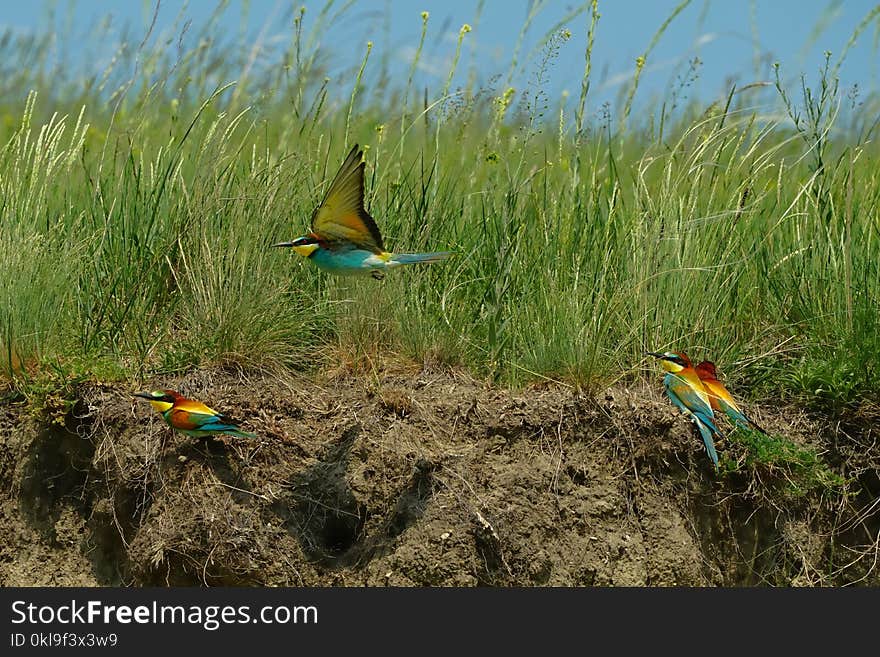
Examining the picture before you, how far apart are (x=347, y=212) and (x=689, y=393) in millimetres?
1645

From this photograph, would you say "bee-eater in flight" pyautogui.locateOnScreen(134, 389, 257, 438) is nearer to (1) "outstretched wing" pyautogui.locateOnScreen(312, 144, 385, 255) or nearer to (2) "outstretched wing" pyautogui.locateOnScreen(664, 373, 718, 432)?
(1) "outstretched wing" pyautogui.locateOnScreen(312, 144, 385, 255)

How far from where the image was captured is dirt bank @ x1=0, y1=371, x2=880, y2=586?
425 cm

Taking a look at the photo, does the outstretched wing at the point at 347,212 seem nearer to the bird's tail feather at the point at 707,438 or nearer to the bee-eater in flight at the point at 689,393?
the bee-eater in flight at the point at 689,393

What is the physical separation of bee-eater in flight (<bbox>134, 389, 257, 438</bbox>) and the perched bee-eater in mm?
818

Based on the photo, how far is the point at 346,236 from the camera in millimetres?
3693

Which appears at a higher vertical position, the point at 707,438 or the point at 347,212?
the point at 347,212

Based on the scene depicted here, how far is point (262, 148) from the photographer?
625 cm

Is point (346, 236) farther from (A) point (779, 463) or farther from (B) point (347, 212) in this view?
(A) point (779, 463)

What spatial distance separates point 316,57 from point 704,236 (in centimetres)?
236

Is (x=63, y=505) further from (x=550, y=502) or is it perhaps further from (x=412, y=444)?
(x=550, y=502)

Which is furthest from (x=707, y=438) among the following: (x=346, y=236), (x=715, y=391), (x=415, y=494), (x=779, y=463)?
(x=346, y=236)

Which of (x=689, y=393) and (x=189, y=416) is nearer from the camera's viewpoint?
(x=189, y=416)

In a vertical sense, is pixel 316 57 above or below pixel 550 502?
above

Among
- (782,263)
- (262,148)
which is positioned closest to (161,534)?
(262,148)
